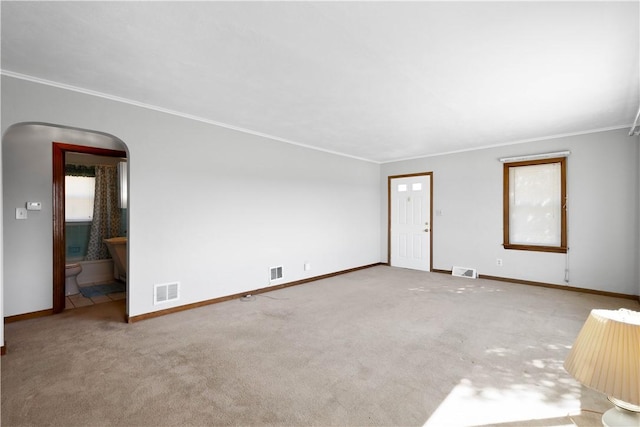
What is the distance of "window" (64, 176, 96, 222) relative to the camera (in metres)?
5.62

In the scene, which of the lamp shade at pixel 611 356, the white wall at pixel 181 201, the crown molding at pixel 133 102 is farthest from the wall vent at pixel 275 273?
the lamp shade at pixel 611 356

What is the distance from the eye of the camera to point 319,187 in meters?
5.53

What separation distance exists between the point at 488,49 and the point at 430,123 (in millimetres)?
1816

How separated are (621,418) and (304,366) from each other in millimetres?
1863

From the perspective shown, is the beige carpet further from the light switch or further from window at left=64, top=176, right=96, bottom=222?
window at left=64, top=176, right=96, bottom=222

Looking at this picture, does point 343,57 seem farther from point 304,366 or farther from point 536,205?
point 536,205

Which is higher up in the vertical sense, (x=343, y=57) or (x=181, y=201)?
(x=343, y=57)

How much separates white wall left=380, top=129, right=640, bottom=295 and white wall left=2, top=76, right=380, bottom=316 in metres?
2.73

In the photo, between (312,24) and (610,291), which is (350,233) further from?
(312,24)

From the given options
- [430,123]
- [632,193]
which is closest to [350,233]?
[430,123]

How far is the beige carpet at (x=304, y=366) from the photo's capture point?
72.1 inches

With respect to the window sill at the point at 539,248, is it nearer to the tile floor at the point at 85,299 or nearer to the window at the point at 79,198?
the tile floor at the point at 85,299

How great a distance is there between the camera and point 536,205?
4.96 metres

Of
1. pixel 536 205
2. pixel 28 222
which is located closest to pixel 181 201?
pixel 28 222
